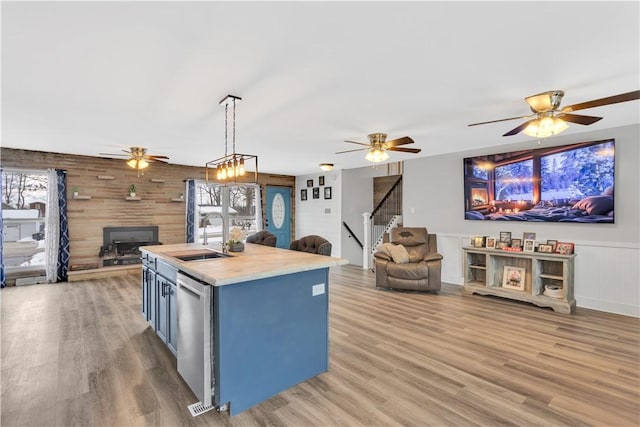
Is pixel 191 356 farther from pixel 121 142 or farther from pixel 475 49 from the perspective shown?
pixel 121 142

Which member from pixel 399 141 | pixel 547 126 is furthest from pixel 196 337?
A: pixel 547 126

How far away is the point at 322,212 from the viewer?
27.7 ft

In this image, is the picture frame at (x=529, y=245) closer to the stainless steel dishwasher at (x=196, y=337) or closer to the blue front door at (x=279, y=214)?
the stainless steel dishwasher at (x=196, y=337)

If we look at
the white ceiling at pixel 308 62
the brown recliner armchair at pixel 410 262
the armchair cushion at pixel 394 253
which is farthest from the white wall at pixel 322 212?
the white ceiling at pixel 308 62

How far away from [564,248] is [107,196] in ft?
26.1

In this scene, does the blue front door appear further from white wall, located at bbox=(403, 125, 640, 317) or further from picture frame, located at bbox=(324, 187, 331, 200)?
white wall, located at bbox=(403, 125, 640, 317)

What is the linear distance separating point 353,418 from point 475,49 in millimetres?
2541

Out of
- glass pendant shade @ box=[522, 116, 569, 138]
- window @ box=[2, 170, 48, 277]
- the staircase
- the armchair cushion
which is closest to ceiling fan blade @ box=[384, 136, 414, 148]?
glass pendant shade @ box=[522, 116, 569, 138]

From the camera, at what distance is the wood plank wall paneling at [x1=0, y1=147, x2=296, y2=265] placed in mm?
5926

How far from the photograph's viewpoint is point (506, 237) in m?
4.94

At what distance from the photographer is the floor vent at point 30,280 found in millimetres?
5613

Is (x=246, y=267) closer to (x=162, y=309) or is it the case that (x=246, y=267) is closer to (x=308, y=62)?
(x=162, y=309)

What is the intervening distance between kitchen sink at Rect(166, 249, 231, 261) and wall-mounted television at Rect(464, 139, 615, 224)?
435 cm

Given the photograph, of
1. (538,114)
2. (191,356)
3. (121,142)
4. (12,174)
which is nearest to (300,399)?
(191,356)
